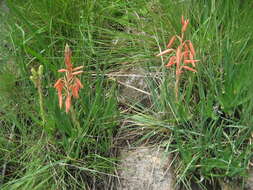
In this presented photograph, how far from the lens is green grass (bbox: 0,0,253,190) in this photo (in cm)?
183

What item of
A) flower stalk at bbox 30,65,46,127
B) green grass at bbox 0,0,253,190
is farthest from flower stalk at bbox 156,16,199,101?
flower stalk at bbox 30,65,46,127

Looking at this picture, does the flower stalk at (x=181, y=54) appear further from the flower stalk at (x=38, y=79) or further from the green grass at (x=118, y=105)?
the flower stalk at (x=38, y=79)

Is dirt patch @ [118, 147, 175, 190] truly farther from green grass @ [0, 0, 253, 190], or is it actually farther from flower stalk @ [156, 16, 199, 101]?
flower stalk @ [156, 16, 199, 101]

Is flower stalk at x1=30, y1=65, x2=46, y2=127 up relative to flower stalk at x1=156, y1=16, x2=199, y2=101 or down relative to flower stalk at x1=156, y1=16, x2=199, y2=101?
down

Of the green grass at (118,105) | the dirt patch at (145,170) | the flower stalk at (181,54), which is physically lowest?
the dirt patch at (145,170)

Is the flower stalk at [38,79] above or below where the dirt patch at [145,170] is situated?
above

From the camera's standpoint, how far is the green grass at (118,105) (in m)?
1.83

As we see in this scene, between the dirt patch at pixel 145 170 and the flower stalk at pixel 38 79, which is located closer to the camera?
the flower stalk at pixel 38 79

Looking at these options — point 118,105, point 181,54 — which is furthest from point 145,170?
point 181,54

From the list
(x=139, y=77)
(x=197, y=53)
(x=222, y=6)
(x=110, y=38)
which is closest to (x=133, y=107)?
(x=139, y=77)

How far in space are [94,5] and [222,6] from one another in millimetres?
738

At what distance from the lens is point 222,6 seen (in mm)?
2180

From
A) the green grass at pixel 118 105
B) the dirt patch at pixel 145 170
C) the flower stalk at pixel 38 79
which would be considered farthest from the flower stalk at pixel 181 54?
the flower stalk at pixel 38 79

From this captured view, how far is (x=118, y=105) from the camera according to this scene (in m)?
2.13
